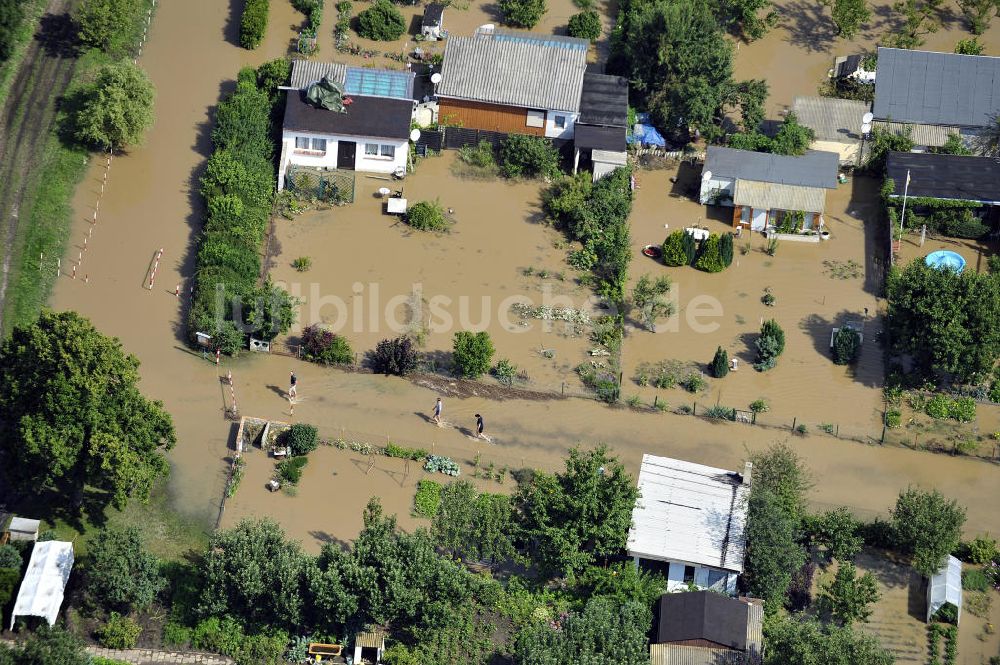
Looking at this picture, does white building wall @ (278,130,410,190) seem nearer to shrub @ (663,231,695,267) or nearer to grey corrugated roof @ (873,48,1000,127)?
shrub @ (663,231,695,267)

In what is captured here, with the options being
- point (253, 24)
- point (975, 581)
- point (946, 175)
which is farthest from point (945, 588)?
point (253, 24)

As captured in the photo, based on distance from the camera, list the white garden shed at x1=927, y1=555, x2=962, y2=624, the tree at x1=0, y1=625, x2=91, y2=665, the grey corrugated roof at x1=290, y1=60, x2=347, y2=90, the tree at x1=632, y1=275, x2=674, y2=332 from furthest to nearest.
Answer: the grey corrugated roof at x1=290, y1=60, x2=347, y2=90, the tree at x1=632, y1=275, x2=674, y2=332, the white garden shed at x1=927, y1=555, x2=962, y2=624, the tree at x1=0, y1=625, x2=91, y2=665

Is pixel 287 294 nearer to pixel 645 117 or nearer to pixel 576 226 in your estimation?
pixel 576 226

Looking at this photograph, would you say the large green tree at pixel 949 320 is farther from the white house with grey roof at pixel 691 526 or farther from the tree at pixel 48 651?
the tree at pixel 48 651

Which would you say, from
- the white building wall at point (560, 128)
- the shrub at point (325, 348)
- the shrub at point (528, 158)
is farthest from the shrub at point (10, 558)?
the white building wall at point (560, 128)

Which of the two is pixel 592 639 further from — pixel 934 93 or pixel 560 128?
pixel 934 93

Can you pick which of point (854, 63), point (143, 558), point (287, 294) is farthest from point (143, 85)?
point (854, 63)

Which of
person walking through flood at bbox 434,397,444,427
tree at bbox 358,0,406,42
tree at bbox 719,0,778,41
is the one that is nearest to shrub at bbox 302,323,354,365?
person walking through flood at bbox 434,397,444,427
